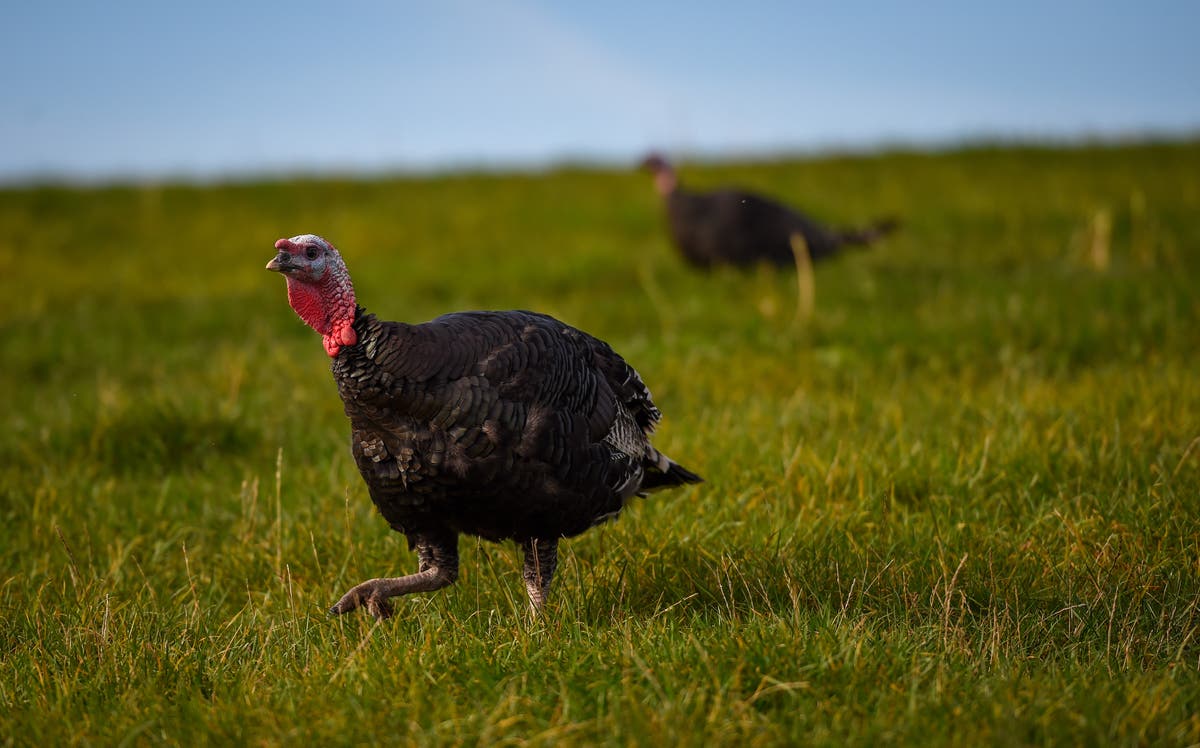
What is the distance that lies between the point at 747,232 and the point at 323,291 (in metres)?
7.14

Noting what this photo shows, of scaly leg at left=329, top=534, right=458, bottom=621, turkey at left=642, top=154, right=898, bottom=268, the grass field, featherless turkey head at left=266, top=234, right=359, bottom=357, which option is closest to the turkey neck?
featherless turkey head at left=266, top=234, right=359, bottom=357

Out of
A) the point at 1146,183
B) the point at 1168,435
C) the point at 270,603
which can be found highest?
the point at 1146,183

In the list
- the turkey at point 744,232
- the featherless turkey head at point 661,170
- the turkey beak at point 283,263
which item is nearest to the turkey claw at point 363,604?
the turkey beak at point 283,263

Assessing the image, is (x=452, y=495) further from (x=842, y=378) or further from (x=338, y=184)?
(x=338, y=184)

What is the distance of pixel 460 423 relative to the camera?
3.33m

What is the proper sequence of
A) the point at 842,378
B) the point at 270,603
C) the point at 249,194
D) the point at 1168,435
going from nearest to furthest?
the point at 270,603, the point at 1168,435, the point at 842,378, the point at 249,194

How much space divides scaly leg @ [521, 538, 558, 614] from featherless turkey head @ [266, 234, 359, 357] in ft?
3.14

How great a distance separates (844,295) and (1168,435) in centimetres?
450

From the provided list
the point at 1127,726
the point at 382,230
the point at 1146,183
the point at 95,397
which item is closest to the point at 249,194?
the point at 382,230

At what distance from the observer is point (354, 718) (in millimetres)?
2785

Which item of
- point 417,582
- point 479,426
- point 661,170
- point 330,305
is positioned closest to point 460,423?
point 479,426

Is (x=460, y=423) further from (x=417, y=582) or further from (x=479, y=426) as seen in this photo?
(x=417, y=582)

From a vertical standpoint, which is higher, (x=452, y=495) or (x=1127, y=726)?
(x=452, y=495)

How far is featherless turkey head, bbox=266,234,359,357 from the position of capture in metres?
3.24
